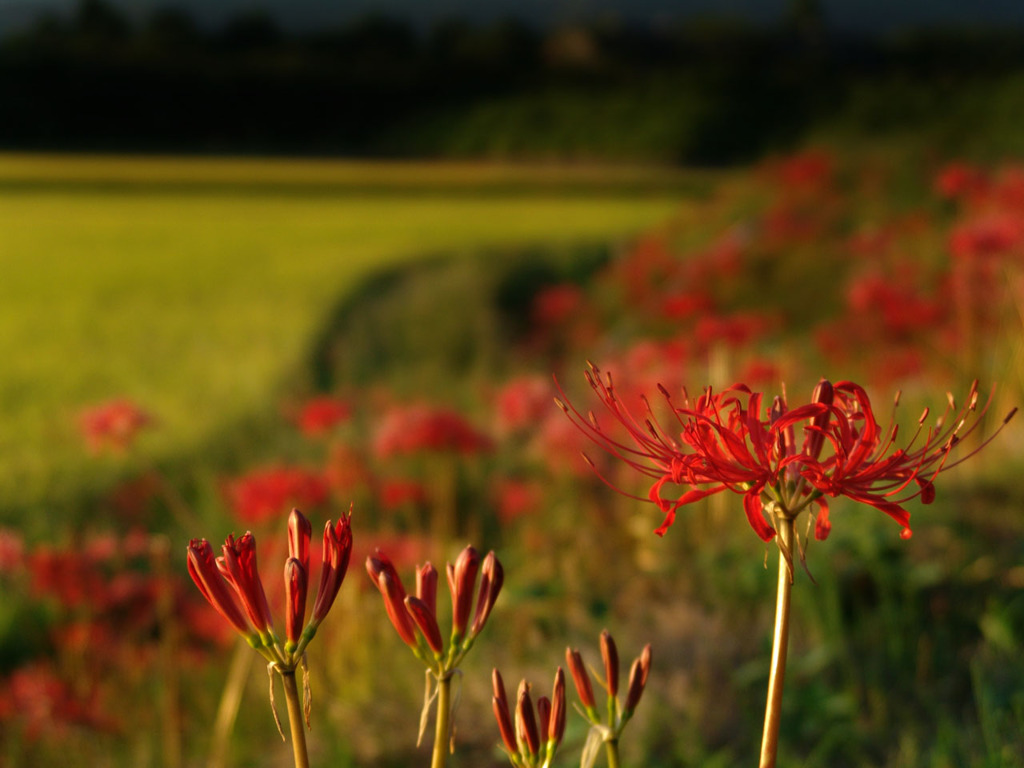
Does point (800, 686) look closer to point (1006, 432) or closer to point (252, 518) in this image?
point (252, 518)

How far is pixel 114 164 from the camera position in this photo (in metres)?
30.9

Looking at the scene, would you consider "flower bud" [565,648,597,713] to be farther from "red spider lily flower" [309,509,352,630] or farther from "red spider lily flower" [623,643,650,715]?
"red spider lily flower" [309,509,352,630]

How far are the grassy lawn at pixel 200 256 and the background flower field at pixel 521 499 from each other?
6 centimetres

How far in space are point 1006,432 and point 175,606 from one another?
2.85 metres

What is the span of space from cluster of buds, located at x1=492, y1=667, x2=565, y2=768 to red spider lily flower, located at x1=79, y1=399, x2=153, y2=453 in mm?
1488

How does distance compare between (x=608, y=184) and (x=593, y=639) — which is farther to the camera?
(x=608, y=184)

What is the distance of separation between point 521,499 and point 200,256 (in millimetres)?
11911

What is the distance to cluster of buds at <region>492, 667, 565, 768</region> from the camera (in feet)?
2.82

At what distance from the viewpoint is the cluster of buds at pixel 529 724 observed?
0.86 m

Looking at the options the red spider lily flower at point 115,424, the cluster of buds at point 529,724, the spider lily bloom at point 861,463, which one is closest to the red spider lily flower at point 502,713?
the cluster of buds at point 529,724

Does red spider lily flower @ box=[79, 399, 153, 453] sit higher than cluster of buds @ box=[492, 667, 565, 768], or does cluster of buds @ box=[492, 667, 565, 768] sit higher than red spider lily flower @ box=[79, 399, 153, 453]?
red spider lily flower @ box=[79, 399, 153, 453]

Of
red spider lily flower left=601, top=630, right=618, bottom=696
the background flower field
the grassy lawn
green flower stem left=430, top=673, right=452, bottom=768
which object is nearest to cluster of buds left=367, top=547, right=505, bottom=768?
green flower stem left=430, top=673, right=452, bottom=768

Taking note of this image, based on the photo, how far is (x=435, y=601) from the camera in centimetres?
85

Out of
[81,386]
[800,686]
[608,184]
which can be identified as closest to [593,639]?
[800,686]
